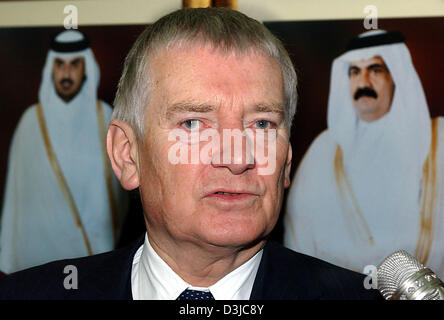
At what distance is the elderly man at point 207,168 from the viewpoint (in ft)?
3.65

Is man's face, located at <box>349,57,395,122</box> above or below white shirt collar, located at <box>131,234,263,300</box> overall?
above

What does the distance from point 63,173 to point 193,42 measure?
0.96 metres

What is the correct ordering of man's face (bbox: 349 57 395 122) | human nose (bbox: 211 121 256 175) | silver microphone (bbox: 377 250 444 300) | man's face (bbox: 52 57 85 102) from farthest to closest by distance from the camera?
man's face (bbox: 52 57 85 102) → man's face (bbox: 349 57 395 122) → human nose (bbox: 211 121 256 175) → silver microphone (bbox: 377 250 444 300)

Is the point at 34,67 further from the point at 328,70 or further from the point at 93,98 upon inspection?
the point at 328,70

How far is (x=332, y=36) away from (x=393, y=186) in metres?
0.53

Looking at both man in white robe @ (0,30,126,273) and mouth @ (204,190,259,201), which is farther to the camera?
man in white robe @ (0,30,126,273)

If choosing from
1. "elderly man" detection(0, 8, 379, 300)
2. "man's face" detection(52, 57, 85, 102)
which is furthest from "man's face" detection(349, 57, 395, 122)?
"man's face" detection(52, 57, 85, 102)

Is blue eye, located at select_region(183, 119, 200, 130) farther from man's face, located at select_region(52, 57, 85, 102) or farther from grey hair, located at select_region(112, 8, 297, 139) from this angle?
man's face, located at select_region(52, 57, 85, 102)

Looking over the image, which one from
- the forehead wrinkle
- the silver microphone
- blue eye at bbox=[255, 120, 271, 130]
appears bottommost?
the silver microphone

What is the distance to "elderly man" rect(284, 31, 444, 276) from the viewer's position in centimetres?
178

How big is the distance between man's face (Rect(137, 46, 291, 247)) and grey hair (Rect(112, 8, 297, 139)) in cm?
2

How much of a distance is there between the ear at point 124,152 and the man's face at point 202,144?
0.19ft

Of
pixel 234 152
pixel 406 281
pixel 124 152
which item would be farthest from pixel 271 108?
pixel 406 281

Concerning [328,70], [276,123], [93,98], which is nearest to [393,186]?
[328,70]
